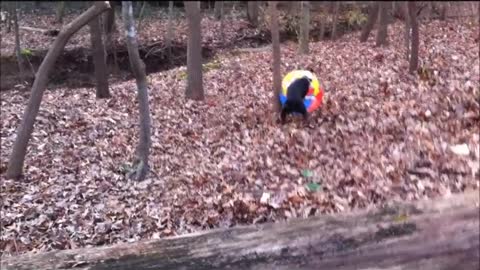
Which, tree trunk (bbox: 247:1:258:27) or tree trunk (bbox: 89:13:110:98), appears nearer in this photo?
tree trunk (bbox: 247:1:258:27)

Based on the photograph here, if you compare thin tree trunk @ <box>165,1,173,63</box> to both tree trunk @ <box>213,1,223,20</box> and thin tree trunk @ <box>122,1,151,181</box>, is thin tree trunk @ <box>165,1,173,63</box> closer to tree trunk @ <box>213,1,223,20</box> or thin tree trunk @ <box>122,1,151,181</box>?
tree trunk @ <box>213,1,223,20</box>

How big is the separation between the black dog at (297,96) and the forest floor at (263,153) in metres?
0.15

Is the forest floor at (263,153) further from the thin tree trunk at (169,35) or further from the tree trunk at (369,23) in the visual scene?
the thin tree trunk at (169,35)

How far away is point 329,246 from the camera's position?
387cm

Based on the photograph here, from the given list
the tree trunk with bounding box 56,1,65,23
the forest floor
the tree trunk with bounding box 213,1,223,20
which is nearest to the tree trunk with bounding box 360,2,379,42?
the forest floor

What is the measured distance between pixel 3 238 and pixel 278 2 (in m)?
3.60

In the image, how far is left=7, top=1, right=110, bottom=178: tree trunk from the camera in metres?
7.89

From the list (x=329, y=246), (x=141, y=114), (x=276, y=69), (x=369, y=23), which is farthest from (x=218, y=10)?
(x=329, y=246)

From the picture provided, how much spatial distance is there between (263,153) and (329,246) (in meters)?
2.60

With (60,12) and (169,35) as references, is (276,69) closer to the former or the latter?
(169,35)

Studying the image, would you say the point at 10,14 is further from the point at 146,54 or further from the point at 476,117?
the point at 476,117

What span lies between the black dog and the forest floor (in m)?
0.15

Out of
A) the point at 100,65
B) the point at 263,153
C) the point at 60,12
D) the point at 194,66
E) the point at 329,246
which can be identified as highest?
the point at 60,12

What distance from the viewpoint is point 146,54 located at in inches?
704
